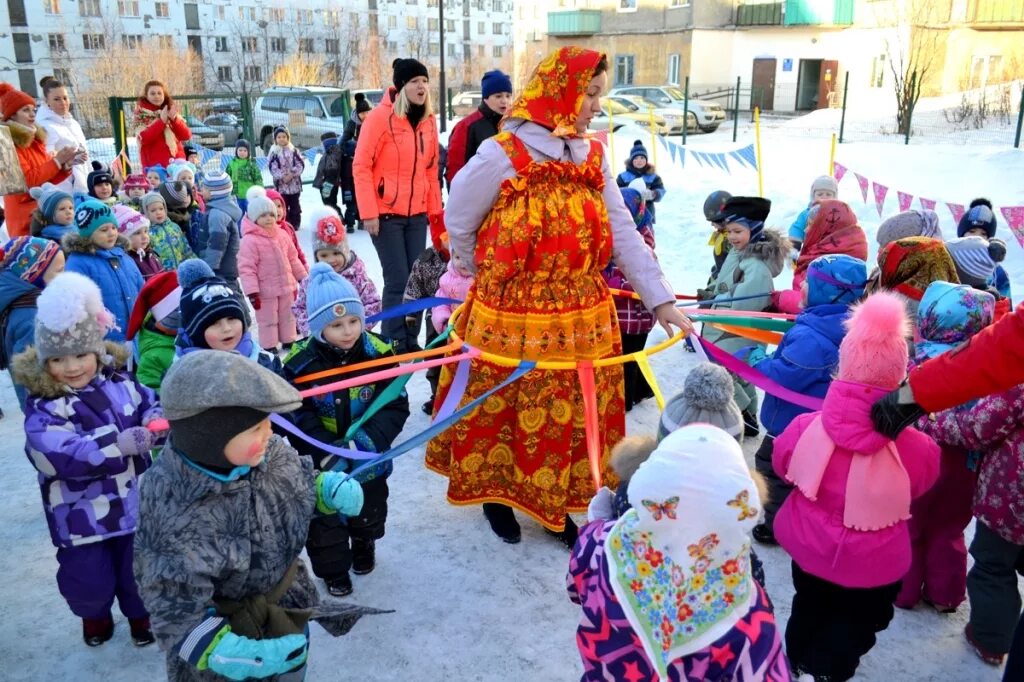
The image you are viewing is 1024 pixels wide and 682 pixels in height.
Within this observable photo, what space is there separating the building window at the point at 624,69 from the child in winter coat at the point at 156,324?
112ft

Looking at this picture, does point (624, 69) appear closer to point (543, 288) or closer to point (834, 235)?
point (834, 235)

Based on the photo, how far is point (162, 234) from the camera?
6.42 metres

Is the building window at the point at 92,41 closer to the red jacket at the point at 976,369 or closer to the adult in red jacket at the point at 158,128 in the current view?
the adult in red jacket at the point at 158,128

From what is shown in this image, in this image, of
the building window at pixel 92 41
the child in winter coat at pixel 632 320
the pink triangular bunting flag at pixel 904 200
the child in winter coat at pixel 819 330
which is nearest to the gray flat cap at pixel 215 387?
the child in winter coat at pixel 819 330

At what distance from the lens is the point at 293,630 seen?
209cm

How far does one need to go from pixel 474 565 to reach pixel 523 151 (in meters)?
1.89

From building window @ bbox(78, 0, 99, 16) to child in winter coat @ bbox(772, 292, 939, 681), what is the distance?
4992 cm

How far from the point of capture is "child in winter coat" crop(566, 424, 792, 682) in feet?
5.16

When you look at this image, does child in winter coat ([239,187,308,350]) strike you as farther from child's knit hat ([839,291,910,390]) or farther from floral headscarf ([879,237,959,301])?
child's knit hat ([839,291,910,390])

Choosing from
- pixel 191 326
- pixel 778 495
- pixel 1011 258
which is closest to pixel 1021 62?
pixel 1011 258

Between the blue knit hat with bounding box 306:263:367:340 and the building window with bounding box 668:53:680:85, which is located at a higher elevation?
the building window with bounding box 668:53:680:85

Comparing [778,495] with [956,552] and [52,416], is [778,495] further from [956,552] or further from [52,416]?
[52,416]

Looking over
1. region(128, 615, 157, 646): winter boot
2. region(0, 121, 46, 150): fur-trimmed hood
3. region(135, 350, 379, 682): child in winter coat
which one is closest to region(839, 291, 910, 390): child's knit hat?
region(135, 350, 379, 682): child in winter coat

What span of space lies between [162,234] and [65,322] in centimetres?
388
